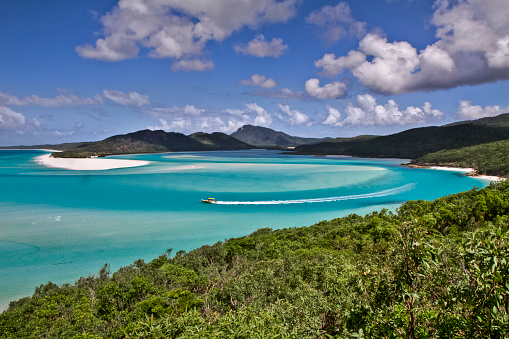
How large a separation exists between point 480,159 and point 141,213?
3915 inches

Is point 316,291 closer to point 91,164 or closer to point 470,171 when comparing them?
point 470,171

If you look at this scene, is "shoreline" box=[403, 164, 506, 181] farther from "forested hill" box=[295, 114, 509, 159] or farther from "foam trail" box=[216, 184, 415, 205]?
"forested hill" box=[295, 114, 509, 159]

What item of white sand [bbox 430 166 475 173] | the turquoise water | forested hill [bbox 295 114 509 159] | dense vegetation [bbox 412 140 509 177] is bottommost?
the turquoise water

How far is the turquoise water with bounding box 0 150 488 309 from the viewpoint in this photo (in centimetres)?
2294

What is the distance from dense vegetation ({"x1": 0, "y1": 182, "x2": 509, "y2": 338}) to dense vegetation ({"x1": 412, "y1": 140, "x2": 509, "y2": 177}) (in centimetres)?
5285

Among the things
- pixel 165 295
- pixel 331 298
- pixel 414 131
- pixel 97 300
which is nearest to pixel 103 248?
pixel 97 300

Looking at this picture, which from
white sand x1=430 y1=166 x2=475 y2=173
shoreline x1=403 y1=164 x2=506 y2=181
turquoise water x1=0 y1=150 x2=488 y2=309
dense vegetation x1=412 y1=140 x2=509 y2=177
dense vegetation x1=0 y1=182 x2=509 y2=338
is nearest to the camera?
dense vegetation x1=0 y1=182 x2=509 y2=338

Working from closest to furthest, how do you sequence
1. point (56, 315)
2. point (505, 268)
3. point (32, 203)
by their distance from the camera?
1. point (505, 268)
2. point (56, 315)
3. point (32, 203)

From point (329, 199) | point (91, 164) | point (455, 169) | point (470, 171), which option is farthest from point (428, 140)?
point (91, 164)

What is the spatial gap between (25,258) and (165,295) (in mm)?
16847

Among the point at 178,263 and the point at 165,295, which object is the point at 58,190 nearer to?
the point at 178,263

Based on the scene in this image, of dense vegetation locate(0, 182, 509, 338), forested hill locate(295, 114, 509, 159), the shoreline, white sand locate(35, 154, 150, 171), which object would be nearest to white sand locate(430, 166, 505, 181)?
the shoreline

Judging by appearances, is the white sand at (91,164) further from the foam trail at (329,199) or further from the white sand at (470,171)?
the white sand at (470,171)

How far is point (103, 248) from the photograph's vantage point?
2538 cm
